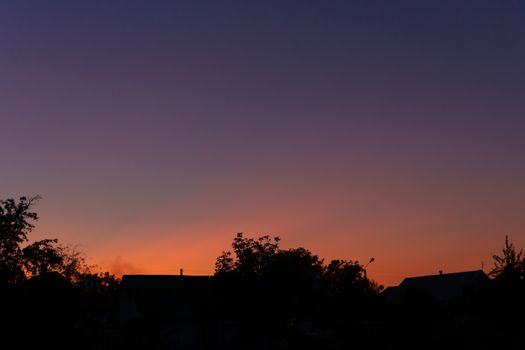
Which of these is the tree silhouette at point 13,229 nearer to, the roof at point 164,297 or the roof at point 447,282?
the roof at point 164,297

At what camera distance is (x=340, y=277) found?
138500 mm

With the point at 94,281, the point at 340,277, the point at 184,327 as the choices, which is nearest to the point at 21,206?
the point at 184,327

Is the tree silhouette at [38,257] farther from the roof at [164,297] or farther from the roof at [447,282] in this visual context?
the roof at [447,282]

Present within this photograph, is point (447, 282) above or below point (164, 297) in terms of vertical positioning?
above

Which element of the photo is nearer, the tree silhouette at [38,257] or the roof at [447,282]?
the tree silhouette at [38,257]

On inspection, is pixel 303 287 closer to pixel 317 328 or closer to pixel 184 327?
pixel 317 328

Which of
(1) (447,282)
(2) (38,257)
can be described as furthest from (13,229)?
(1) (447,282)

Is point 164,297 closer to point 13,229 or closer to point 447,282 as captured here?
point 13,229

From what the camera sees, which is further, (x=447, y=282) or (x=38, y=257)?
(x=447, y=282)

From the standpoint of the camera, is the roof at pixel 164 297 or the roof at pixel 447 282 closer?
the roof at pixel 164 297

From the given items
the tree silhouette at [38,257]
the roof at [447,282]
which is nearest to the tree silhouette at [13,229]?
the tree silhouette at [38,257]

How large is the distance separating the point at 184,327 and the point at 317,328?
1363 cm

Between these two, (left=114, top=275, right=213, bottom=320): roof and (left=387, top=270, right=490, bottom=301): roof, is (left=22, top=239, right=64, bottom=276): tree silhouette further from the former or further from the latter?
(left=387, top=270, right=490, bottom=301): roof

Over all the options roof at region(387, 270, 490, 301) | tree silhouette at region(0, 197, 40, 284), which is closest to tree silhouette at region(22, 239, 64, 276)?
tree silhouette at region(0, 197, 40, 284)
